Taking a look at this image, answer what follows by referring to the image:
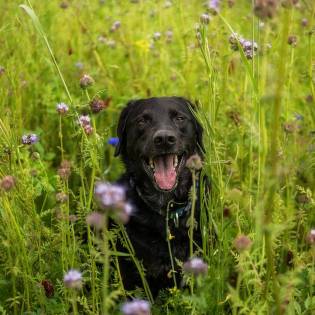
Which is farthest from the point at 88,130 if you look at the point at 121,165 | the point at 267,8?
the point at 121,165

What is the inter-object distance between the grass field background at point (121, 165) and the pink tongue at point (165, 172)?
1.01ft

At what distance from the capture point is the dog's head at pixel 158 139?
124 inches

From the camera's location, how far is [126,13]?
5859 mm

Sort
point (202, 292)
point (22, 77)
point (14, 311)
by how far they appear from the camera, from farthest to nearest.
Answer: point (22, 77) → point (14, 311) → point (202, 292)

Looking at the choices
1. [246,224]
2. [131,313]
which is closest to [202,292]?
[131,313]

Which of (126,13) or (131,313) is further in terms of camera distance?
(126,13)

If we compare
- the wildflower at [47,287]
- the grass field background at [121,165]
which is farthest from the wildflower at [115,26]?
the wildflower at [47,287]

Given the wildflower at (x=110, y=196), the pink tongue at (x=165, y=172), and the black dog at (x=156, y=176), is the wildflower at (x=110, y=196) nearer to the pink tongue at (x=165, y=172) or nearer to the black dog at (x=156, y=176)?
the black dog at (x=156, y=176)

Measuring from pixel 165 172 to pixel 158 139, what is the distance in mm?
215

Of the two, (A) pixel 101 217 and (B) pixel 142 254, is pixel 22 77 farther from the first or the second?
(A) pixel 101 217

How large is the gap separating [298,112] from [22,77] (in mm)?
2074

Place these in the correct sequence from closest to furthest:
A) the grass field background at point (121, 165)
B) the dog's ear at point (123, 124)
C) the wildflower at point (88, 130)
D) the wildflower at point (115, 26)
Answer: the grass field background at point (121, 165) < the wildflower at point (88, 130) < the dog's ear at point (123, 124) < the wildflower at point (115, 26)

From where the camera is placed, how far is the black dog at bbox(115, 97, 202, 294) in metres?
3.10

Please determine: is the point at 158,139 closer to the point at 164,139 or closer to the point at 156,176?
the point at 164,139
